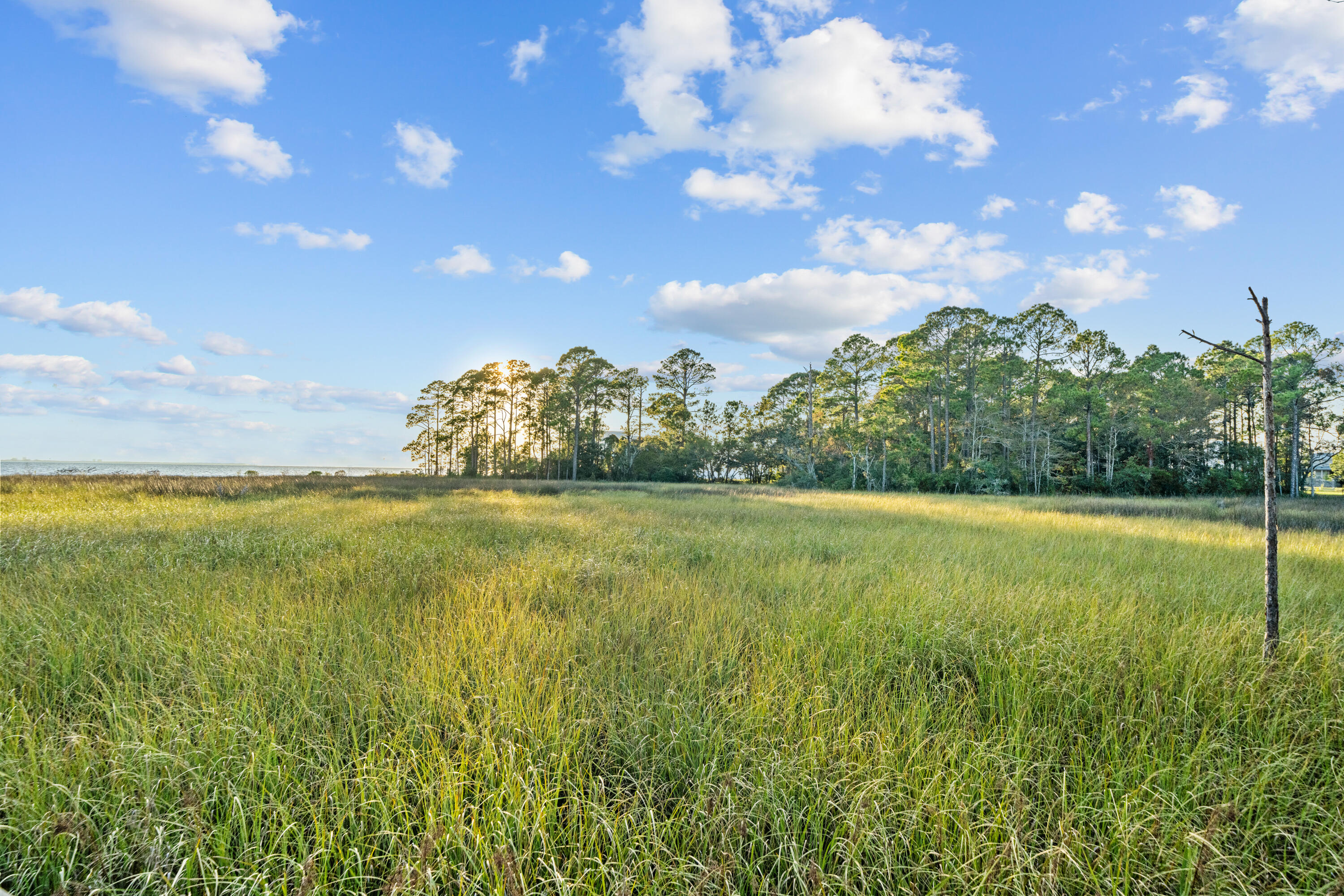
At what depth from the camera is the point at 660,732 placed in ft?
8.43

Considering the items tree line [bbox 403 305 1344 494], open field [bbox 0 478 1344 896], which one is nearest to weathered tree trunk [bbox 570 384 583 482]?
tree line [bbox 403 305 1344 494]

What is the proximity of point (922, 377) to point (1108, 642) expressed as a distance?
3296 centimetres

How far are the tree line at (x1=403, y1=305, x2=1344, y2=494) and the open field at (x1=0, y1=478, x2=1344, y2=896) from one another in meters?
29.7

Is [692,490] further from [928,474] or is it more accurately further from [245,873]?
[245,873]

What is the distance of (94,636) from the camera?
3.84 metres

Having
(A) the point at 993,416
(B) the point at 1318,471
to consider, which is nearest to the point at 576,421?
(A) the point at 993,416

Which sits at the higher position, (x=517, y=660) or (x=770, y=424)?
(x=770, y=424)

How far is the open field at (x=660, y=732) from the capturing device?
74.0 inches

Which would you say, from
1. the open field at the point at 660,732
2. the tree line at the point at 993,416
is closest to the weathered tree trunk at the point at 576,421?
the tree line at the point at 993,416

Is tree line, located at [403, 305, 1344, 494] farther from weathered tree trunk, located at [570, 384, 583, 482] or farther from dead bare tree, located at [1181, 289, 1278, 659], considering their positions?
dead bare tree, located at [1181, 289, 1278, 659]

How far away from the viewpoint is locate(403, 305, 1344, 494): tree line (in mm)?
32750

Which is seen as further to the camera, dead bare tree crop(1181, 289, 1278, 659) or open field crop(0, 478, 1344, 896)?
dead bare tree crop(1181, 289, 1278, 659)

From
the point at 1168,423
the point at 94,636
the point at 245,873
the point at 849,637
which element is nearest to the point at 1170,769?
the point at 849,637

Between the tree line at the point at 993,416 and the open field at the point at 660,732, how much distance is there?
29667 mm
